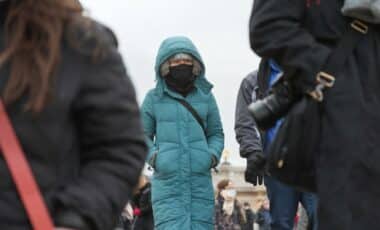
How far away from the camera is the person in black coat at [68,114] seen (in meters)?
2.41

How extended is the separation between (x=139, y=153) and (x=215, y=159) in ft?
18.3

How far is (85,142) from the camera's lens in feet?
8.33

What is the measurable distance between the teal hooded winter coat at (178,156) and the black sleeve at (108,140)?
531 cm

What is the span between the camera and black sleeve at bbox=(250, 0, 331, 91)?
3717mm

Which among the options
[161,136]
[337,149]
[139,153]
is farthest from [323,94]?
[161,136]

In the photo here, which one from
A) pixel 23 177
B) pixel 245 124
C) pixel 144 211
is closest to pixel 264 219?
pixel 144 211

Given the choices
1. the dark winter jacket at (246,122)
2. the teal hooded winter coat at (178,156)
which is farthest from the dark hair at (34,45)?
the teal hooded winter coat at (178,156)

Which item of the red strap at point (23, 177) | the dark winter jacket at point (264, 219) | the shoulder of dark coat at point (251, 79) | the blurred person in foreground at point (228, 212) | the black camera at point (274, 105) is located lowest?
Result: the dark winter jacket at point (264, 219)

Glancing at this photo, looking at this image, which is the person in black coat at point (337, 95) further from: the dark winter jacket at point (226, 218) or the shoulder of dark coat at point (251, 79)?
the dark winter jacket at point (226, 218)

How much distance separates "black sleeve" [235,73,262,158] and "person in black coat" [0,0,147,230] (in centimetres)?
464

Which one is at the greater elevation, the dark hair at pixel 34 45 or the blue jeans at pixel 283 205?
the dark hair at pixel 34 45

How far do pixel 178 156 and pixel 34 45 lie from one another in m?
5.41

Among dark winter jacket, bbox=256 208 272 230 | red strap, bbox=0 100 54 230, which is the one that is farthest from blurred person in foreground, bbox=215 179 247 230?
red strap, bbox=0 100 54 230

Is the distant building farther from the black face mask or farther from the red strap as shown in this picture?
the red strap
